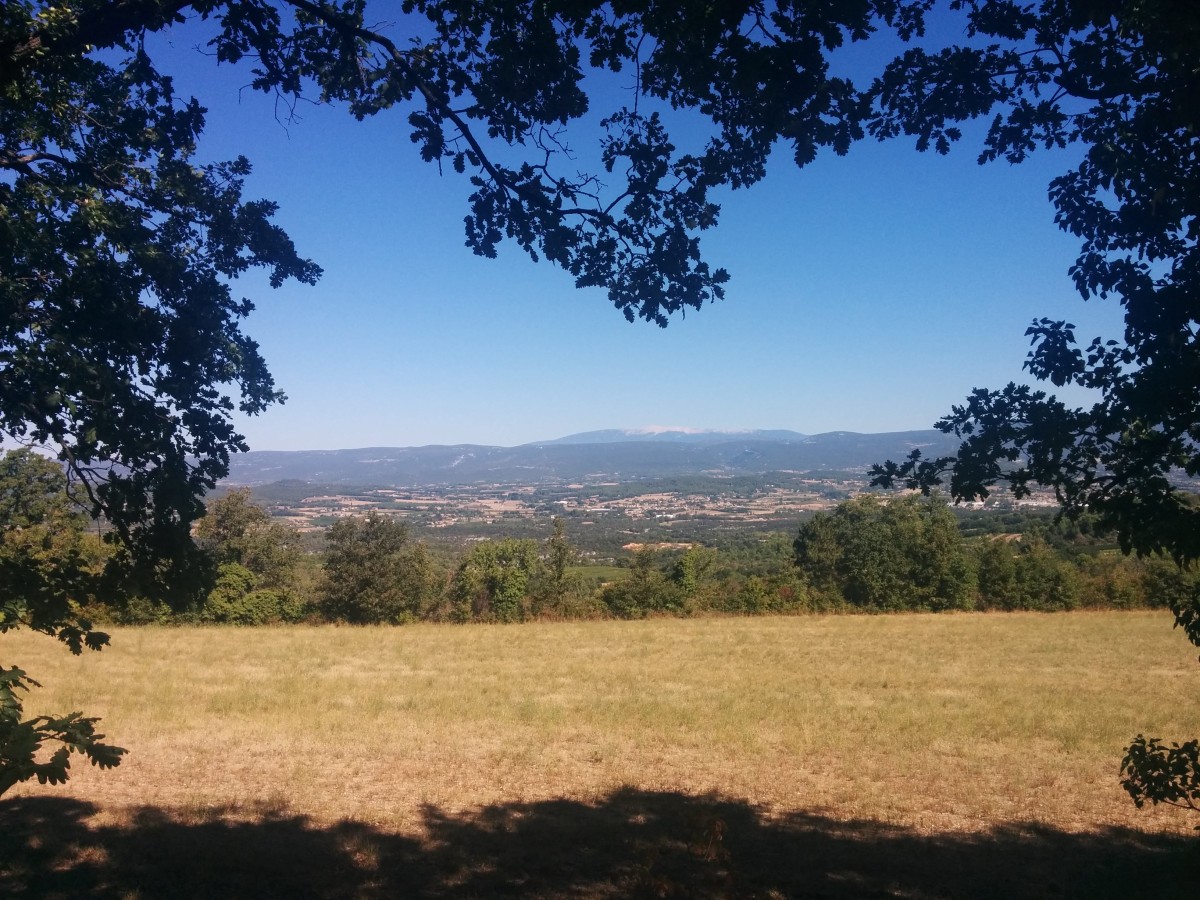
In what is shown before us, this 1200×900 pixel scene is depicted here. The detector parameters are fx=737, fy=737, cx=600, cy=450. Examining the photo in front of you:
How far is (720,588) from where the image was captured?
39.1m

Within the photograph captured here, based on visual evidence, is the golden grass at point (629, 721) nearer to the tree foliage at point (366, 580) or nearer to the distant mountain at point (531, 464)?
the tree foliage at point (366, 580)

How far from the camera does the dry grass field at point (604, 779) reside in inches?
261

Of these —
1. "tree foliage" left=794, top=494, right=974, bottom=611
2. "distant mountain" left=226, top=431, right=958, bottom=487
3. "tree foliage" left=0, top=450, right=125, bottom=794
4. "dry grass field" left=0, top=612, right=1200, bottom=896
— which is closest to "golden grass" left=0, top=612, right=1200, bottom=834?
"dry grass field" left=0, top=612, right=1200, bottom=896

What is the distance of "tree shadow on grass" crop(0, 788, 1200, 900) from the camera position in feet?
20.2

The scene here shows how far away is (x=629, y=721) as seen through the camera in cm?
1516

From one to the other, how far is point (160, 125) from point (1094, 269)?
20.0 feet

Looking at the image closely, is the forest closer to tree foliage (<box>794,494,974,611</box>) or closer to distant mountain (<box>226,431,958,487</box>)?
tree foliage (<box>794,494,974,611</box>)

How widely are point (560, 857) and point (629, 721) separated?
8.13 meters

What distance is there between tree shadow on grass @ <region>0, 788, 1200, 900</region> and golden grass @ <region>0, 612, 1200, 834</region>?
26.2 inches

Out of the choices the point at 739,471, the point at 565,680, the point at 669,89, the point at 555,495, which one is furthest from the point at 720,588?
the point at 739,471

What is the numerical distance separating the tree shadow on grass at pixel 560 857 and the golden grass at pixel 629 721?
0.66m

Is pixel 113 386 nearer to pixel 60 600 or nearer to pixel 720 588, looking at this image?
pixel 60 600

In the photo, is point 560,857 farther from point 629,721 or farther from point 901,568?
point 901,568

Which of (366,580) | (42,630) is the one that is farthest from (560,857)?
(366,580)
